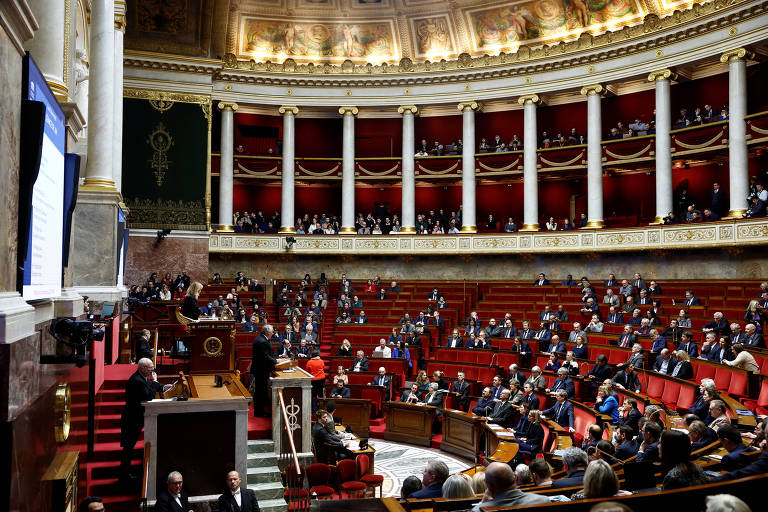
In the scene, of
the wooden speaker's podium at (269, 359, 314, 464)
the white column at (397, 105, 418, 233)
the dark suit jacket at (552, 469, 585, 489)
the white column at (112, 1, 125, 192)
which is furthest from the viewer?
the white column at (397, 105, 418, 233)

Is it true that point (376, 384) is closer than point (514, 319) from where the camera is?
Yes

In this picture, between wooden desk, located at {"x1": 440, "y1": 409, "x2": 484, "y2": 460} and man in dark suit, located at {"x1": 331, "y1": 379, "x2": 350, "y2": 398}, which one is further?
man in dark suit, located at {"x1": 331, "y1": 379, "x2": 350, "y2": 398}

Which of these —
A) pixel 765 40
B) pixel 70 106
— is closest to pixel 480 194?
pixel 765 40

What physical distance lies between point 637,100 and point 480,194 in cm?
748

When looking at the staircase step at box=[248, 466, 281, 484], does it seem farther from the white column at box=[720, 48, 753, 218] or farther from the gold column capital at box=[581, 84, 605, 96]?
the gold column capital at box=[581, 84, 605, 96]

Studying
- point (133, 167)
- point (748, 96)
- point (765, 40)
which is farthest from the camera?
point (133, 167)

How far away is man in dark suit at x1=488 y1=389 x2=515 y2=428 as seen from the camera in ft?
39.2

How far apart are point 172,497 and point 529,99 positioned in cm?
2209

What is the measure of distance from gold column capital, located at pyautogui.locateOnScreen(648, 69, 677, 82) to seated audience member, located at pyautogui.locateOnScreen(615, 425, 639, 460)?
18043mm

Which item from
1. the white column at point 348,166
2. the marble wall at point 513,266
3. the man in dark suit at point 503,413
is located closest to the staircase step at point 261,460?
the man in dark suit at point 503,413

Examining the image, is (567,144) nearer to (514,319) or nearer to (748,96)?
(748,96)

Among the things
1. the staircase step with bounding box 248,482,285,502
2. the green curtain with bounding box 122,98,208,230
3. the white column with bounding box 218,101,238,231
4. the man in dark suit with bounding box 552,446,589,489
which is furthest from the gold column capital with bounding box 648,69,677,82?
the staircase step with bounding box 248,482,285,502

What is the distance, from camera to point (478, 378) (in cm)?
1555

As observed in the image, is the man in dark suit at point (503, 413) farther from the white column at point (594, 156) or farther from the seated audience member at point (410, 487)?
the white column at point (594, 156)
